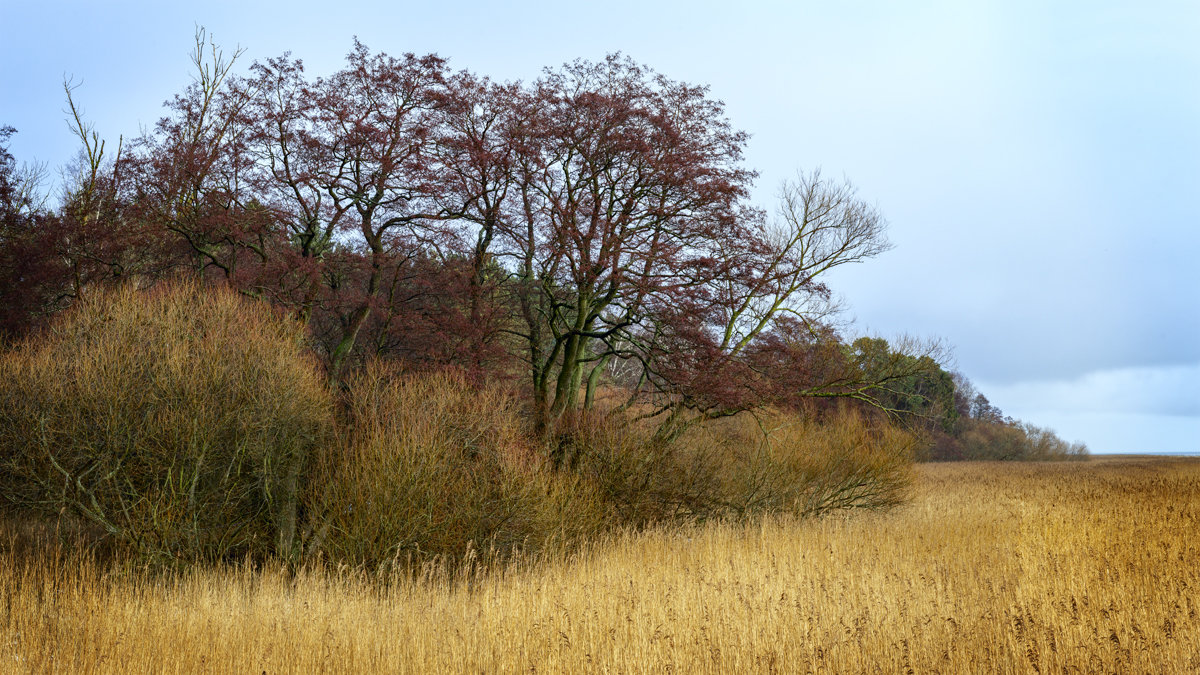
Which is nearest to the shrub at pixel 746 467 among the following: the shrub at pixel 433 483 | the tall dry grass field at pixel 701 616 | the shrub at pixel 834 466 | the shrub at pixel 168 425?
the shrub at pixel 834 466

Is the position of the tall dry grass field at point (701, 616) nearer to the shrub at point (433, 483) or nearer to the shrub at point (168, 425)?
the shrub at point (433, 483)

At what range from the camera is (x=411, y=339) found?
62.1 feet

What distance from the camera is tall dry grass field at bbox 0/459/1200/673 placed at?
8773 mm

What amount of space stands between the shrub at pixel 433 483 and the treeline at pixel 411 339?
6cm

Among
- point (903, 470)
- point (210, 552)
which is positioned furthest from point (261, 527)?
point (903, 470)

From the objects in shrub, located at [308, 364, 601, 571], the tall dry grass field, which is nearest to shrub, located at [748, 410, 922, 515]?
the tall dry grass field

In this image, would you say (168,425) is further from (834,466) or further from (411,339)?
(834,466)

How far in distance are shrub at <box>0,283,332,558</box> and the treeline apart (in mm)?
58

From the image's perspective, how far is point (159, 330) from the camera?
14906 millimetres

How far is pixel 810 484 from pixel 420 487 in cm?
1151

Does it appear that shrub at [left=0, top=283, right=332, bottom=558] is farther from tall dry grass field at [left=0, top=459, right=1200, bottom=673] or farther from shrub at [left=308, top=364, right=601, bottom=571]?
Result: tall dry grass field at [left=0, top=459, right=1200, bottom=673]

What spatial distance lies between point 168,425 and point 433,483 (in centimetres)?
435

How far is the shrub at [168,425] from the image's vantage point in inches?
542

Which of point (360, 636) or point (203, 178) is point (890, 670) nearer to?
point (360, 636)
